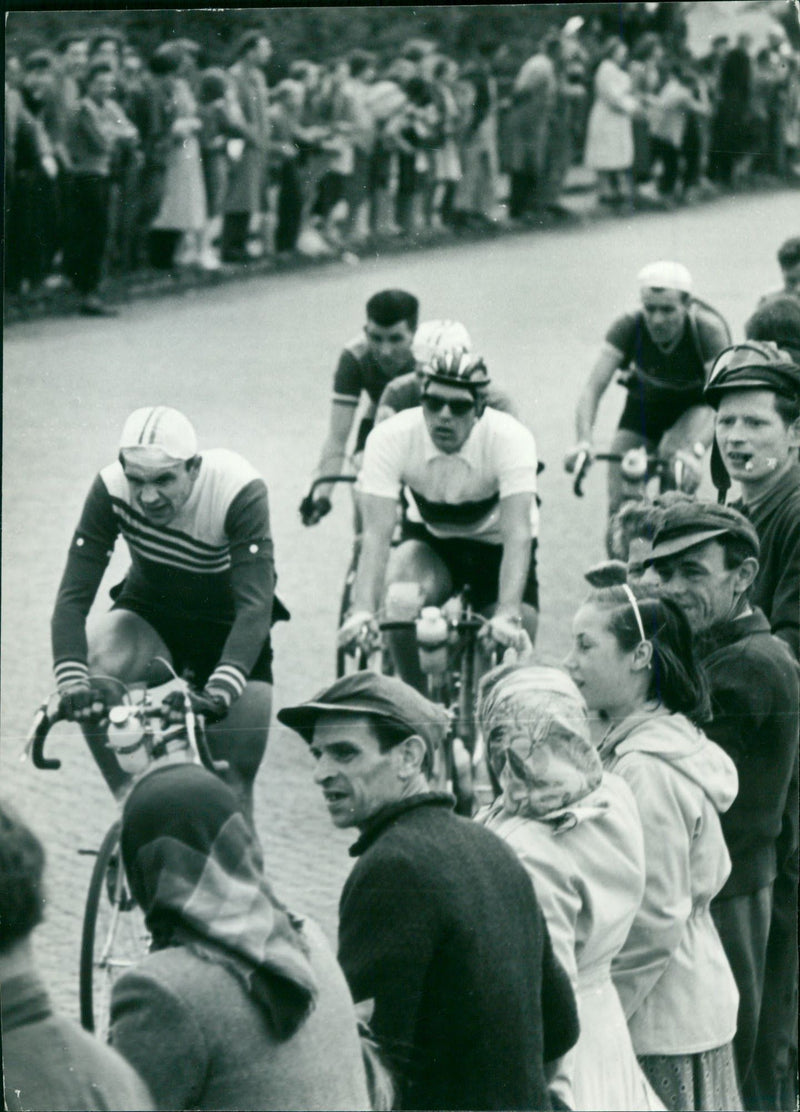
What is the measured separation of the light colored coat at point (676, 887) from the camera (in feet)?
12.5

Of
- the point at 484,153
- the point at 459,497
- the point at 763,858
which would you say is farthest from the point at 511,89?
the point at 763,858

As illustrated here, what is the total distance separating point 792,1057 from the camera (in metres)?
4.79

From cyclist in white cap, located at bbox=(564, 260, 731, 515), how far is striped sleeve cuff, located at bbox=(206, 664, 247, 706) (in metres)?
1.20

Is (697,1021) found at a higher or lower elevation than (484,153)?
lower

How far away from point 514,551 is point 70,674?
1.32 m

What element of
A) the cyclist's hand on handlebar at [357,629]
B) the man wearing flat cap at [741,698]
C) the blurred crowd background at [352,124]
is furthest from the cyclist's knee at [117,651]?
the man wearing flat cap at [741,698]

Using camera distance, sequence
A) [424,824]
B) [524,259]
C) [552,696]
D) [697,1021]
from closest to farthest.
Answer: [424,824], [552,696], [697,1021], [524,259]

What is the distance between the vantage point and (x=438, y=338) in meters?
5.22

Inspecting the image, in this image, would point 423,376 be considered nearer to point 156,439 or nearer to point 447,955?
point 156,439

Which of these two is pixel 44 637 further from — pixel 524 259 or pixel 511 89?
pixel 511 89

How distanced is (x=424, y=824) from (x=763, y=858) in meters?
1.71

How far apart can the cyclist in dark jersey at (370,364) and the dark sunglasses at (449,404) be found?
25 centimetres

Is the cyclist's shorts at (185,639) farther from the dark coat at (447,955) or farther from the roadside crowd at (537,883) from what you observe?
the dark coat at (447,955)

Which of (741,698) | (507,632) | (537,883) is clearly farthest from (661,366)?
(537,883)
